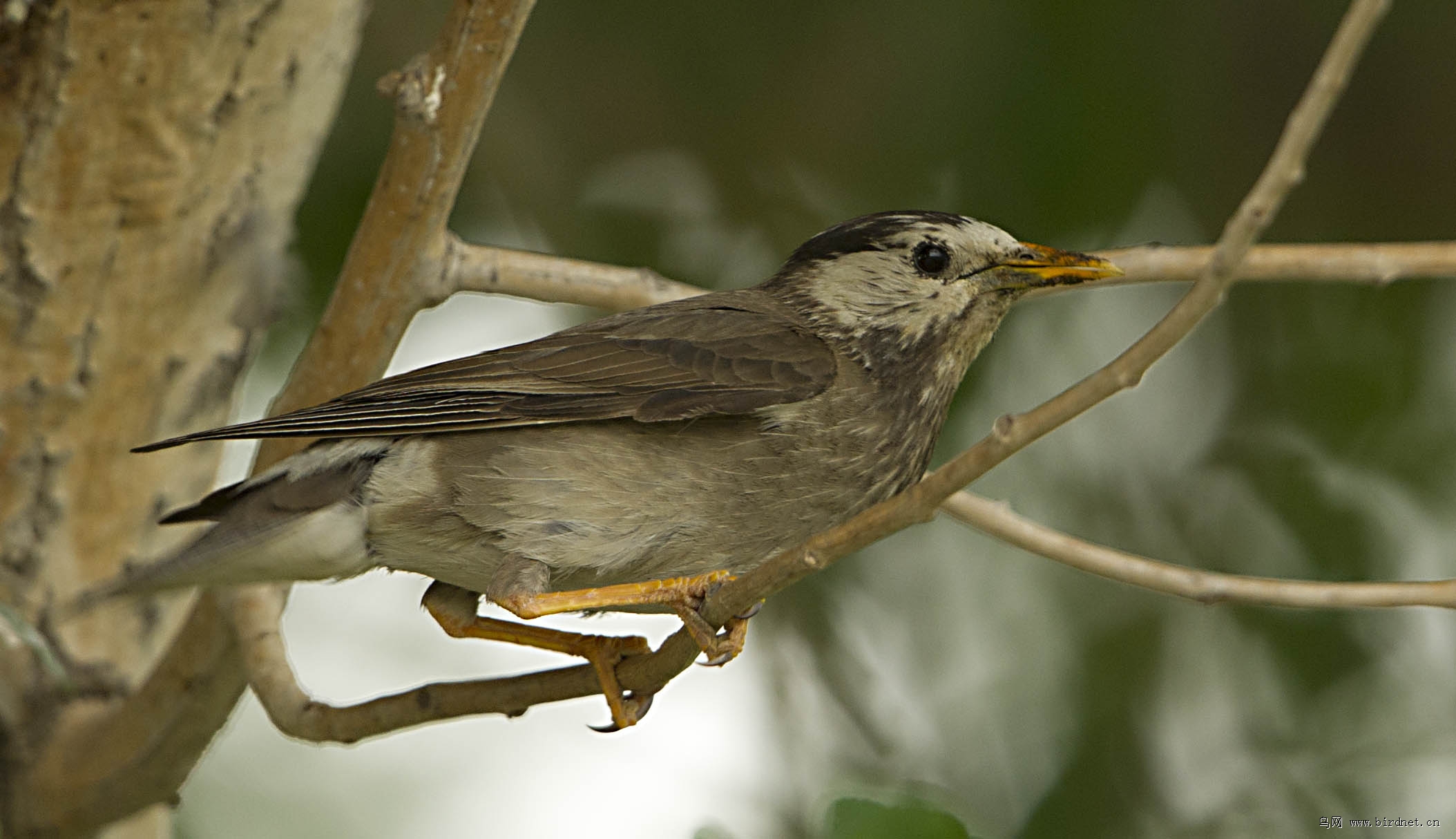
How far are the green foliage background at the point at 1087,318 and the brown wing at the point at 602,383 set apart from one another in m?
1.72

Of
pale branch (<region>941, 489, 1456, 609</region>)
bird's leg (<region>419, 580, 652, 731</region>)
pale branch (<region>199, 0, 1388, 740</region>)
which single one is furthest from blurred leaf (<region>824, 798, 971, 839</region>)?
bird's leg (<region>419, 580, 652, 731</region>)

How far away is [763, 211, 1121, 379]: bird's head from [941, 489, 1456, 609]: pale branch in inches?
14.5

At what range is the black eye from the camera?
3.41 m

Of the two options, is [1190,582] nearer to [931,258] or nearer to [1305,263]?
[1305,263]

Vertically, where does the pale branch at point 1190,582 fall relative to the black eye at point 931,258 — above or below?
below

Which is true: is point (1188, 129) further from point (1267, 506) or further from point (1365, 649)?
point (1365, 649)

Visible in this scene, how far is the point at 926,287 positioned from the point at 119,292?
2041mm

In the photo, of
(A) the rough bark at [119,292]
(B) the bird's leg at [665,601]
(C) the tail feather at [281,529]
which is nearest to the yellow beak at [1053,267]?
(B) the bird's leg at [665,601]

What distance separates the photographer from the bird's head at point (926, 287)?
131 inches

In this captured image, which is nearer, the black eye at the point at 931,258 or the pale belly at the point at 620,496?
the pale belly at the point at 620,496

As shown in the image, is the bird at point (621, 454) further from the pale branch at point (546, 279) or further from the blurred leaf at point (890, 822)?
the blurred leaf at point (890, 822)

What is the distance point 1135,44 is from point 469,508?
3.23 metres

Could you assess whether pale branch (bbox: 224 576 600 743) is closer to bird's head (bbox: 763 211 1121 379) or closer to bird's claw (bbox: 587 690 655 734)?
bird's claw (bbox: 587 690 655 734)

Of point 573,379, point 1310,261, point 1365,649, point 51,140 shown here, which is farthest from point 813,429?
point 1365,649
